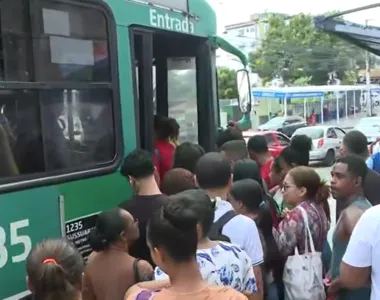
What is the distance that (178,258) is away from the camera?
2367 millimetres

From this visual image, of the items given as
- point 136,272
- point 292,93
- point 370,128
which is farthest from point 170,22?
point 292,93

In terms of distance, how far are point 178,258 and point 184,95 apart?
4049 mm

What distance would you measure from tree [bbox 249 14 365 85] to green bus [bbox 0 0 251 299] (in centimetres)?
4773

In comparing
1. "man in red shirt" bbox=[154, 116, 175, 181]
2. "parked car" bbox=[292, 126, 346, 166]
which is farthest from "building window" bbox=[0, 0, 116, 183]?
"parked car" bbox=[292, 126, 346, 166]

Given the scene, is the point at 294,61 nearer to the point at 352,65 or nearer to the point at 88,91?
the point at 352,65

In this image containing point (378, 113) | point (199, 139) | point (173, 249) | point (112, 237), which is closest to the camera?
point (173, 249)

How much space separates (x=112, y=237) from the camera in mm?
3469

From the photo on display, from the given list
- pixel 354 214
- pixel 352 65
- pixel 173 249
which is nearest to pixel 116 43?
pixel 354 214

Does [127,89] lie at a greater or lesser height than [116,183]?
greater

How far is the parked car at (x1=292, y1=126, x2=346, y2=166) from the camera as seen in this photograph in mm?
23109

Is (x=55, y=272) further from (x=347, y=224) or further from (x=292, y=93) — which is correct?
(x=292, y=93)

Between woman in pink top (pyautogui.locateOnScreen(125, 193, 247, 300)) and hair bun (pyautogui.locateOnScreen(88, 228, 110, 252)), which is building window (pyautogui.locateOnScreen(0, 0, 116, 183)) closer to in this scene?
hair bun (pyautogui.locateOnScreen(88, 228, 110, 252))

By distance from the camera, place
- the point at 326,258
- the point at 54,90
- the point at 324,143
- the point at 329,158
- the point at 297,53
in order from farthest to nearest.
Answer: the point at 297,53
the point at 329,158
the point at 324,143
the point at 326,258
the point at 54,90

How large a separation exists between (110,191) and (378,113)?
47.8 metres
